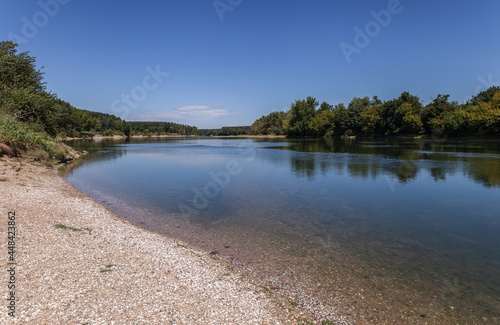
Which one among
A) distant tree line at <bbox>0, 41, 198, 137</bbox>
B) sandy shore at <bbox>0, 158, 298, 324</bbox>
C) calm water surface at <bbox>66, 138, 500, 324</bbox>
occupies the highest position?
distant tree line at <bbox>0, 41, 198, 137</bbox>

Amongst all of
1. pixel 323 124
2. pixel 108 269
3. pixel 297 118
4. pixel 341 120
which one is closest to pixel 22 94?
pixel 108 269

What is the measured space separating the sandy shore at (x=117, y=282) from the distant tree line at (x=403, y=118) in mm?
89663

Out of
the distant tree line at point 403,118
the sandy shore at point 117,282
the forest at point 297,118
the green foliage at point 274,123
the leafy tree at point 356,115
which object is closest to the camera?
the sandy shore at point 117,282

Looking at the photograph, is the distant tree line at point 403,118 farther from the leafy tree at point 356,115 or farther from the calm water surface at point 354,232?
the calm water surface at point 354,232

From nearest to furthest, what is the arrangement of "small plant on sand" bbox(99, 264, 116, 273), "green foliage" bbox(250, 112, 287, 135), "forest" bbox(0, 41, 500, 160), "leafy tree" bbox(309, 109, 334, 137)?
"small plant on sand" bbox(99, 264, 116, 273)
"forest" bbox(0, 41, 500, 160)
"leafy tree" bbox(309, 109, 334, 137)
"green foliage" bbox(250, 112, 287, 135)

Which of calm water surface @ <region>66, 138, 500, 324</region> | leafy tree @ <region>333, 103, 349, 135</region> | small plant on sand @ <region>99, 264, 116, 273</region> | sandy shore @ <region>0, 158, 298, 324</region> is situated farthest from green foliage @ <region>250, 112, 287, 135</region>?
small plant on sand @ <region>99, 264, 116, 273</region>

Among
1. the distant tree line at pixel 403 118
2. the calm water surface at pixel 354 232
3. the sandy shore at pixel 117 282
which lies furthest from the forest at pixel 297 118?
the sandy shore at pixel 117 282

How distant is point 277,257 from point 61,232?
678 centimetres

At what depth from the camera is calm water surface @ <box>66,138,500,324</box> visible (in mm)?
6459

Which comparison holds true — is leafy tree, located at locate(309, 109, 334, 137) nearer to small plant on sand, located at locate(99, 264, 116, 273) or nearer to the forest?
the forest

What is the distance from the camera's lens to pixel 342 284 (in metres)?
6.96

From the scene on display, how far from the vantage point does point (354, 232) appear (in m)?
10.6

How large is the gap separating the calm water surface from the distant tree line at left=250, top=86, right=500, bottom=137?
2869 inches

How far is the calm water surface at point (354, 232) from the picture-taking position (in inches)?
254
